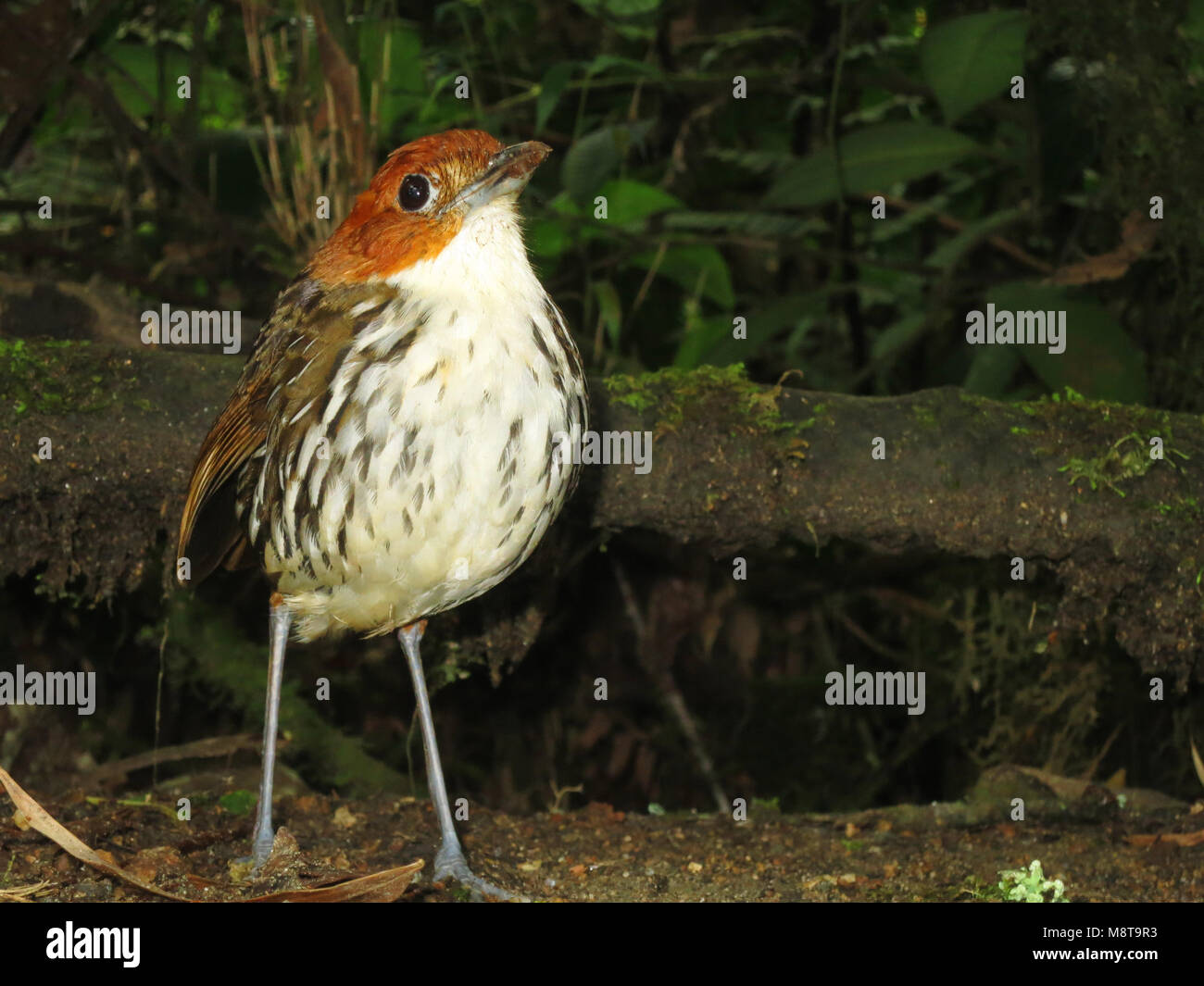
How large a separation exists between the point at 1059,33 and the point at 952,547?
2.55 meters

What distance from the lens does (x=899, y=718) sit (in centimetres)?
690

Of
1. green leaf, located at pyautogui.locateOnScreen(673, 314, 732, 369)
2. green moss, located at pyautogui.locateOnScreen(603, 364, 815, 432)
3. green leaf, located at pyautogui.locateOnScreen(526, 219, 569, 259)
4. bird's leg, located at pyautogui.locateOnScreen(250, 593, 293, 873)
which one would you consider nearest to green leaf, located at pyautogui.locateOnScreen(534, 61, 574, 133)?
green leaf, located at pyautogui.locateOnScreen(526, 219, 569, 259)

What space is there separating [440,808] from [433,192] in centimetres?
159

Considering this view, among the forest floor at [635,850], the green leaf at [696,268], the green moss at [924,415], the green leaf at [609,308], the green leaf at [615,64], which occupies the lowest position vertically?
the forest floor at [635,850]

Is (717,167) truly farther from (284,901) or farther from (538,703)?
(284,901)

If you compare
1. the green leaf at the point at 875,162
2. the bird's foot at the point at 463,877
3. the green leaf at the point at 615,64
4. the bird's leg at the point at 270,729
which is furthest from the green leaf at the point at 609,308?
the bird's foot at the point at 463,877

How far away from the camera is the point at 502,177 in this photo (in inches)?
117

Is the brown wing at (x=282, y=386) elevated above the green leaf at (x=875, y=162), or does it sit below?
below

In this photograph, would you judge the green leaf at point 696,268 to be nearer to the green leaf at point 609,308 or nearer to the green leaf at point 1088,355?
the green leaf at point 609,308

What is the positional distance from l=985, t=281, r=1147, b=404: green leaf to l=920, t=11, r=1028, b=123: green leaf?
819 mm

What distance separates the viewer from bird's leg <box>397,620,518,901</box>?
3.28 m

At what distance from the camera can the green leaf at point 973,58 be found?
5.01 m

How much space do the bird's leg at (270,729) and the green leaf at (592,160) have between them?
2559 mm

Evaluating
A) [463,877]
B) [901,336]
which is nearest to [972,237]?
[901,336]
